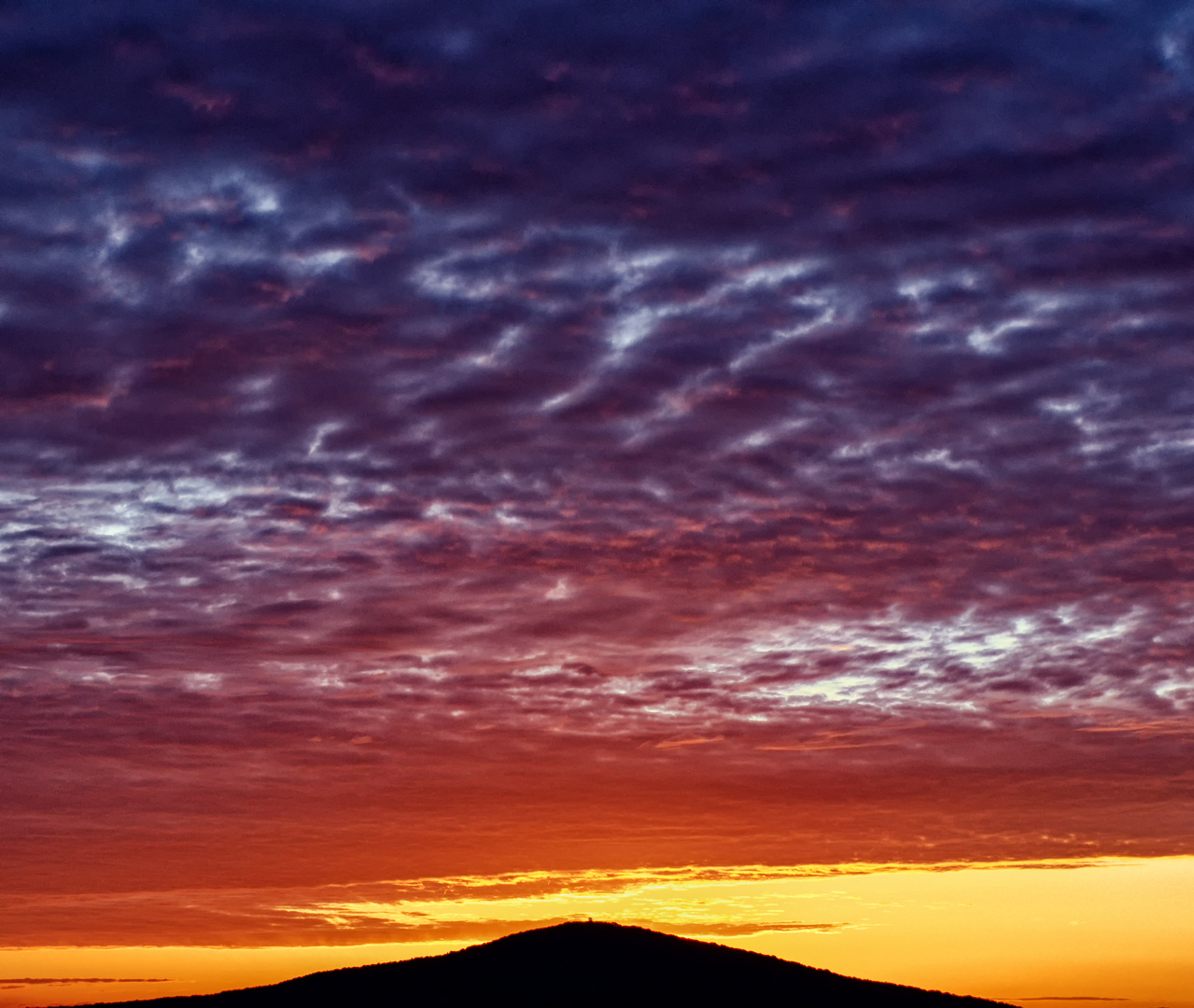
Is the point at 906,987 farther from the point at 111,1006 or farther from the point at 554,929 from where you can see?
the point at 111,1006

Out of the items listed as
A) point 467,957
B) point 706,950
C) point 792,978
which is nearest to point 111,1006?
point 467,957

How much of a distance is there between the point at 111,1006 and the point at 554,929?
2189cm

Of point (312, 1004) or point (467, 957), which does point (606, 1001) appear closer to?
point (467, 957)

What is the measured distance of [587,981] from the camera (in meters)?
57.0

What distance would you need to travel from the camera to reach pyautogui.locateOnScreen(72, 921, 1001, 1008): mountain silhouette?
5591 cm

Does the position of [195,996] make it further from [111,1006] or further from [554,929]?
[554,929]

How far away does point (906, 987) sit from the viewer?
63.0m

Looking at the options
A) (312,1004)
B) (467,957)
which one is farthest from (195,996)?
(467,957)

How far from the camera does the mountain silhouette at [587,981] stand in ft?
183

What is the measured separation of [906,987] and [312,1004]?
28820 mm

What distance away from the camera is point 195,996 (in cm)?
6184

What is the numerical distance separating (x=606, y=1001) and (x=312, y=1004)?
1346 centimetres

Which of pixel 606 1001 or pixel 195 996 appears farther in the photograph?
pixel 195 996

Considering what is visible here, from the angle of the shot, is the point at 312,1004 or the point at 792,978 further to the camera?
the point at 792,978
